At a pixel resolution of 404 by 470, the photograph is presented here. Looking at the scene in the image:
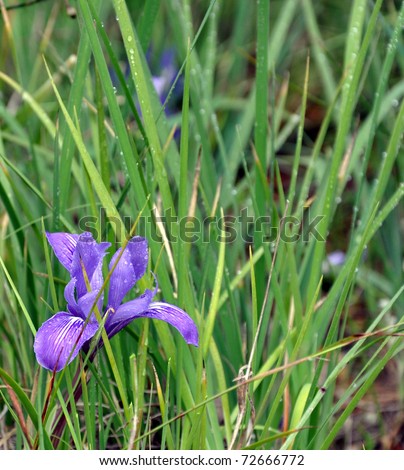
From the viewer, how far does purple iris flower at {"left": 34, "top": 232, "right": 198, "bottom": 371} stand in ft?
3.01

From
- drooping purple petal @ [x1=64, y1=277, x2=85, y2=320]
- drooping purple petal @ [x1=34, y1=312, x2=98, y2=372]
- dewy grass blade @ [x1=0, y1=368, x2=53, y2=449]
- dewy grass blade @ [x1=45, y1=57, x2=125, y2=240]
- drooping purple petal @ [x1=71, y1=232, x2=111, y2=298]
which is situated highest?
dewy grass blade @ [x1=45, y1=57, x2=125, y2=240]

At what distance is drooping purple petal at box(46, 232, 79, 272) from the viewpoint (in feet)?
3.29

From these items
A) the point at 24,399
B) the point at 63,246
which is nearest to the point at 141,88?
the point at 63,246

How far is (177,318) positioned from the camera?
3.15ft

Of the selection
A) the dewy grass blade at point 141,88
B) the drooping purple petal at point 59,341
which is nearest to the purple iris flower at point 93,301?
the drooping purple petal at point 59,341

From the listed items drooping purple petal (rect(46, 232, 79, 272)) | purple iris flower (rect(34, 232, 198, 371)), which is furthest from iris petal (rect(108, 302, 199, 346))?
drooping purple petal (rect(46, 232, 79, 272))

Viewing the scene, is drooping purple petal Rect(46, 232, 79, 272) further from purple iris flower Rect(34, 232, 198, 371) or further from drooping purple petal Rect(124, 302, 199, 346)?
drooping purple petal Rect(124, 302, 199, 346)

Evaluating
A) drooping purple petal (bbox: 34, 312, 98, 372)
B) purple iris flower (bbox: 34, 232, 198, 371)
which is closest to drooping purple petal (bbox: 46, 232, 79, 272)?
purple iris flower (bbox: 34, 232, 198, 371)

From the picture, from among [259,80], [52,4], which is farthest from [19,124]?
[52,4]

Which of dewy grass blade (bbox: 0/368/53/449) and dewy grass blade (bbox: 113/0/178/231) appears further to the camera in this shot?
dewy grass blade (bbox: 113/0/178/231)

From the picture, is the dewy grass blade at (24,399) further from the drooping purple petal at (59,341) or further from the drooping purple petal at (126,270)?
the drooping purple petal at (126,270)

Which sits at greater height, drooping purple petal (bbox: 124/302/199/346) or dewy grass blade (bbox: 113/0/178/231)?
dewy grass blade (bbox: 113/0/178/231)

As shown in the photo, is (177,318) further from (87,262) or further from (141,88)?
(141,88)

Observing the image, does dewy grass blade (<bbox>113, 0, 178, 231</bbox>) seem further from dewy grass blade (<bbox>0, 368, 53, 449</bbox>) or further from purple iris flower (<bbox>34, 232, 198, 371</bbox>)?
dewy grass blade (<bbox>0, 368, 53, 449</bbox>)
